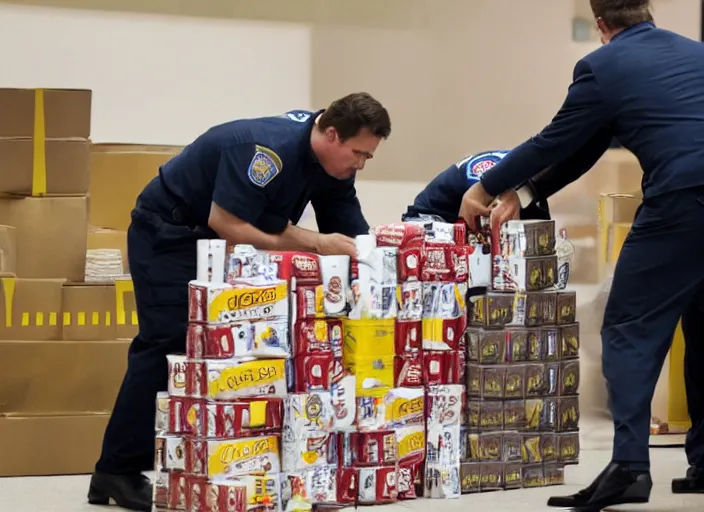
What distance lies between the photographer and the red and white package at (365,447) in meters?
3.14

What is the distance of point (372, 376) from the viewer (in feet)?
10.4

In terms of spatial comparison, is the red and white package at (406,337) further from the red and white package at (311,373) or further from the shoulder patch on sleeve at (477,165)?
the shoulder patch on sleeve at (477,165)

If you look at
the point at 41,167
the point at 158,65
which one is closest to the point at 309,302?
the point at 41,167

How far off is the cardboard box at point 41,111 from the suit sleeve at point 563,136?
1548 mm

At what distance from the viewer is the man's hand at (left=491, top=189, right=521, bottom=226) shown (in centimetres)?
337

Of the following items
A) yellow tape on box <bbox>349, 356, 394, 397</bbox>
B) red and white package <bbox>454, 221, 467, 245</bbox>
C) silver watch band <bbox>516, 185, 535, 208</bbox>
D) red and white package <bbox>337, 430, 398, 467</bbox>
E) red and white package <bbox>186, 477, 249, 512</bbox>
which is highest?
silver watch band <bbox>516, 185, 535, 208</bbox>

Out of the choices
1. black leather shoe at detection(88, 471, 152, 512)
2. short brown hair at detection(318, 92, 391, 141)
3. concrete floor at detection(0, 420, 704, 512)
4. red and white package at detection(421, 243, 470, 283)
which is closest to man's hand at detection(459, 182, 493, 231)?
red and white package at detection(421, 243, 470, 283)

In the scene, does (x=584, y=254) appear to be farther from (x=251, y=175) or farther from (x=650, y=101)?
(x=251, y=175)

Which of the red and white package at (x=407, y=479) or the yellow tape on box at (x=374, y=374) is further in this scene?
the red and white package at (x=407, y=479)

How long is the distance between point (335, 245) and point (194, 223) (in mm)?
421

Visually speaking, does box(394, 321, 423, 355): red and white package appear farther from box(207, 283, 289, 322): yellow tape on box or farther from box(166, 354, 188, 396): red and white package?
box(166, 354, 188, 396): red and white package

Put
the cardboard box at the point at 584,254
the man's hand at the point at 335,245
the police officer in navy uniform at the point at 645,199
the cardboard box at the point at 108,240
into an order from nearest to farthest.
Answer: the police officer in navy uniform at the point at 645,199
the man's hand at the point at 335,245
the cardboard box at the point at 108,240
the cardboard box at the point at 584,254

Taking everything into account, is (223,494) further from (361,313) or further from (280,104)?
(280,104)

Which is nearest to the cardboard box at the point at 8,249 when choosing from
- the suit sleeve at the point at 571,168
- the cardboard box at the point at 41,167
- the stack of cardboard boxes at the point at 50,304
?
the stack of cardboard boxes at the point at 50,304
